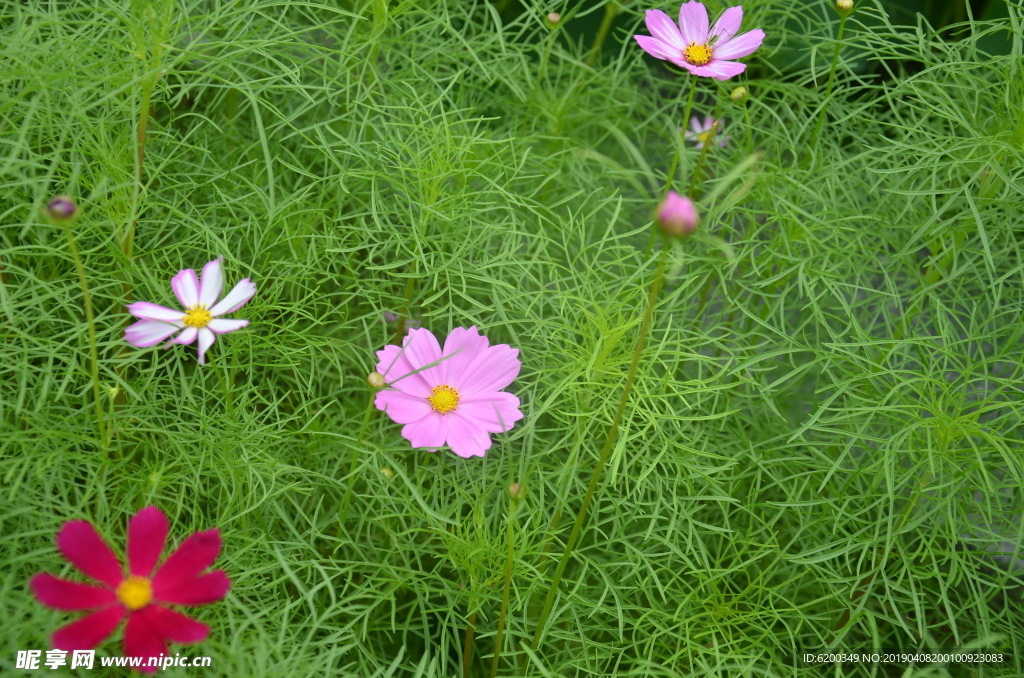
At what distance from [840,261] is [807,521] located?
30cm

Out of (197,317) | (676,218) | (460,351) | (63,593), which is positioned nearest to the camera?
(676,218)

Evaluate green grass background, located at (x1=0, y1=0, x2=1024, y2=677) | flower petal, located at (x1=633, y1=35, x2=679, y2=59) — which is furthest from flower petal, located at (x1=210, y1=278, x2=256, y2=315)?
flower petal, located at (x1=633, y1=35, x2=679, y2=59)

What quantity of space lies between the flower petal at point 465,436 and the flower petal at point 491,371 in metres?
0.03

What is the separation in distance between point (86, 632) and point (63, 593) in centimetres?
3

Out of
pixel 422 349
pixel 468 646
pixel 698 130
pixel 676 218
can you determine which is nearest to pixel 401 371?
pixel 422 349

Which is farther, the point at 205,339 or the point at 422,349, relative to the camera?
the point at 422,349

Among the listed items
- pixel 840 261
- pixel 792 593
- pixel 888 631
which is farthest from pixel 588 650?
pixel 840 261

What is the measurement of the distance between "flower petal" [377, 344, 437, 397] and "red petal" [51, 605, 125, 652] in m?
0.29

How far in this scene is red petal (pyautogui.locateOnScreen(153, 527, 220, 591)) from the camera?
1.89 ft

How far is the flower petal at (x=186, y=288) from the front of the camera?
2.21ft

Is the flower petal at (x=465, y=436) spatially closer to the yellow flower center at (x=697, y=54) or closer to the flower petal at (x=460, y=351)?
the flower petal at (x=460, y=351)

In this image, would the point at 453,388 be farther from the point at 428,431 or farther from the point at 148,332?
the point at 148,332

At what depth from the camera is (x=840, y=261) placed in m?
0.94

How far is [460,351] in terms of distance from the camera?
766 mm
